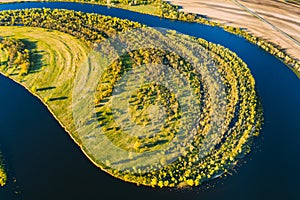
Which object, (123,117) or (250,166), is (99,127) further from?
(250,166)

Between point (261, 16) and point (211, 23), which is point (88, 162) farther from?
point (261, 16)

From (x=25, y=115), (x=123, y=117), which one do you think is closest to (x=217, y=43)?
(x=123, y=117)

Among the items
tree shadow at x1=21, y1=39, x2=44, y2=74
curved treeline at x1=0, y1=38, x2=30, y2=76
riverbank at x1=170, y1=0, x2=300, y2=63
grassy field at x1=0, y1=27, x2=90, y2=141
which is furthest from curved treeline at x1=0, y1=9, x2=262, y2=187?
riverbank at x1=170, y1=0, x2=300, y2=63

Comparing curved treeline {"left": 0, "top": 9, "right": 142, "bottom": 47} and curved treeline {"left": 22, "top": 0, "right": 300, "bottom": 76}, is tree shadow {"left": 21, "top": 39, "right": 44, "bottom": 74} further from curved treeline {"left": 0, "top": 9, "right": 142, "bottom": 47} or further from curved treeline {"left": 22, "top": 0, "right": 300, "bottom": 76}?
curved treeline {"left": 22, "top": 0, "right": 300, "bottom": 76}

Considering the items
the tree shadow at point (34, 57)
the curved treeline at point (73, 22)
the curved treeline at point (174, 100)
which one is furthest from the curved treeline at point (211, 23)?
the tree shadow at point (34, 57)

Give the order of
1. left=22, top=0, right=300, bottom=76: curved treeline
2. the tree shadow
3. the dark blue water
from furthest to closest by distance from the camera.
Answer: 1. left=22, top=0, right=300, bottom=76: curved treeline
2. the tree shadow
3. the dark blue water

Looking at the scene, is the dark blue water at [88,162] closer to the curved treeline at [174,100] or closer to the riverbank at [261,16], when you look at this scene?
the curved treeline at [174,100]

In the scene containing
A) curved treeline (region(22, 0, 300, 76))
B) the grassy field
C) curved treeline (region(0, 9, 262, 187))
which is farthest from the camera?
curved treeline (region(22, 0, 300, 76))
